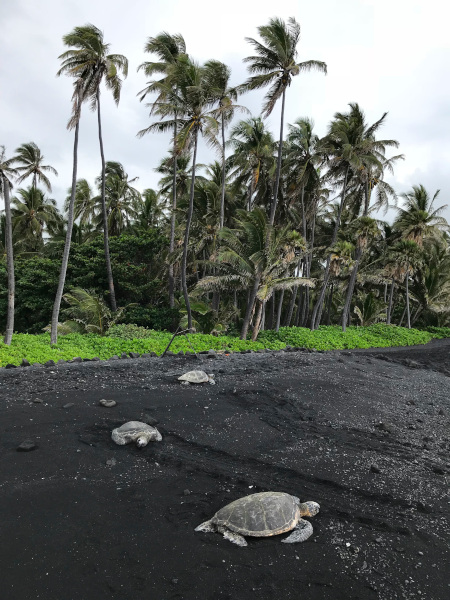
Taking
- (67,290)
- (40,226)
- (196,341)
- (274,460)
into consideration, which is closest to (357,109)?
(196,341)

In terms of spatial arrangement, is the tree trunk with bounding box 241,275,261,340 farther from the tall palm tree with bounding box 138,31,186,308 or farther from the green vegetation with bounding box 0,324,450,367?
the tall palm tree with bounding box 138,31,186,308

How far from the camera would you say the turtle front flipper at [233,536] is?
3102 mm

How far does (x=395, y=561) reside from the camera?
303 centimetres

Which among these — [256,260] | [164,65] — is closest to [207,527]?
[256,260]

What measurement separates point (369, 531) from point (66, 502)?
288cm

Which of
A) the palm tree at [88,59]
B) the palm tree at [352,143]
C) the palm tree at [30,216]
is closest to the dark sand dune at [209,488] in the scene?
the palm tree at [88,59]

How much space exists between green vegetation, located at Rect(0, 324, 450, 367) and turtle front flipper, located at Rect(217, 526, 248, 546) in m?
7.85

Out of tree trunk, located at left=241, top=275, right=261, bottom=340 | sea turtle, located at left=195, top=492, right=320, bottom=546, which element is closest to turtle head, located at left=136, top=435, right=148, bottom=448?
sea turtle, located at left=195, top=492, right=320, bottom=546

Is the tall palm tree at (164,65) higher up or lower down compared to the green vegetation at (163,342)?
higher up

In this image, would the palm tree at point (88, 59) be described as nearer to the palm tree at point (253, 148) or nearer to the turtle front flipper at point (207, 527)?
the palm tree at point (253, 148)

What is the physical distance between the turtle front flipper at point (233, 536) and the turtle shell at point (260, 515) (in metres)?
0.04

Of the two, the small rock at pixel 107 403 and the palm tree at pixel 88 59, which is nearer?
the small rock at pixel 107 403

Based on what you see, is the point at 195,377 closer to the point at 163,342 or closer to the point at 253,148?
the point at 163,342

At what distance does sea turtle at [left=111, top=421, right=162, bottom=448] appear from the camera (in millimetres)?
4590
